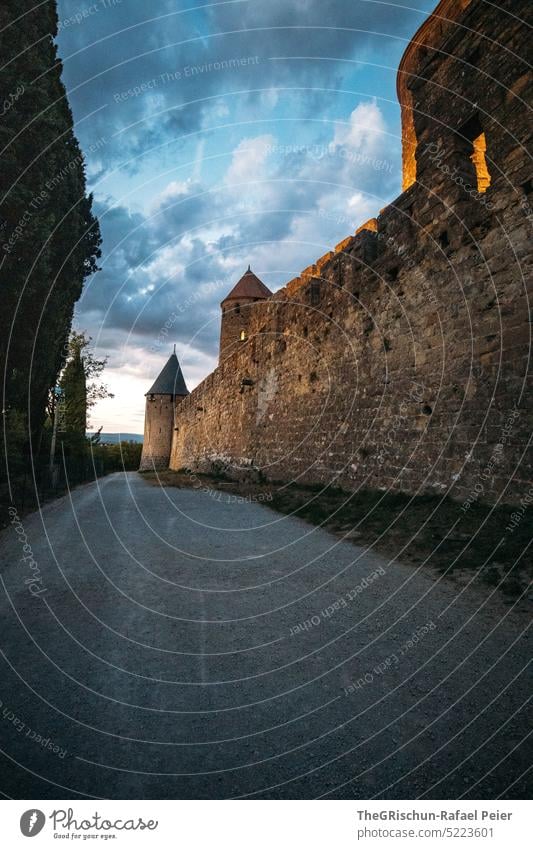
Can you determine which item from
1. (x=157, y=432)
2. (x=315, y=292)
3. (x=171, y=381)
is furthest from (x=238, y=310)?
(x=315, y=292)

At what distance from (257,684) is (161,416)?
38145 mm

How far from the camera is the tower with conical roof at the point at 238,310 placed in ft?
98.4

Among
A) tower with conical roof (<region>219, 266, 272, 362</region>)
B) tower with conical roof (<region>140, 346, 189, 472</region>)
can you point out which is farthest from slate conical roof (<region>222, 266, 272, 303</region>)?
tower with conical roof (<region>140, 346, 189, 472</region>)

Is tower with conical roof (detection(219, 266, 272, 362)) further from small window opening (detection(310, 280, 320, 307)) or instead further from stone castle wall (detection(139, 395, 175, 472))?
small window opening (detection(310, 280, 320, 307))

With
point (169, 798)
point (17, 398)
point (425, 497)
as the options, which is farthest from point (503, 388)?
point (17, 398)

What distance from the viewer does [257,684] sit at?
2230 millimetres

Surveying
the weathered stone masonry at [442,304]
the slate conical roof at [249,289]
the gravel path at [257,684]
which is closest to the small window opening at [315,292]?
the weathered stone masonry at [442,304]

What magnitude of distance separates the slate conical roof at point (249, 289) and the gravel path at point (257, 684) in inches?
1149

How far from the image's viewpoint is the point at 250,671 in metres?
2.37

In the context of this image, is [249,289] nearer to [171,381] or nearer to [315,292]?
[171,381]

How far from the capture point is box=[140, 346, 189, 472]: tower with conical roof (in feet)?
122

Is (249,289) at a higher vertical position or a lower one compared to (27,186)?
higher

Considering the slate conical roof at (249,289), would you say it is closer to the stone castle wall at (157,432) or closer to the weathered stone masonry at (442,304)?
the stone castle wall at (157,432)

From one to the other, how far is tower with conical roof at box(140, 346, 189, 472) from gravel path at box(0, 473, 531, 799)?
110ft
